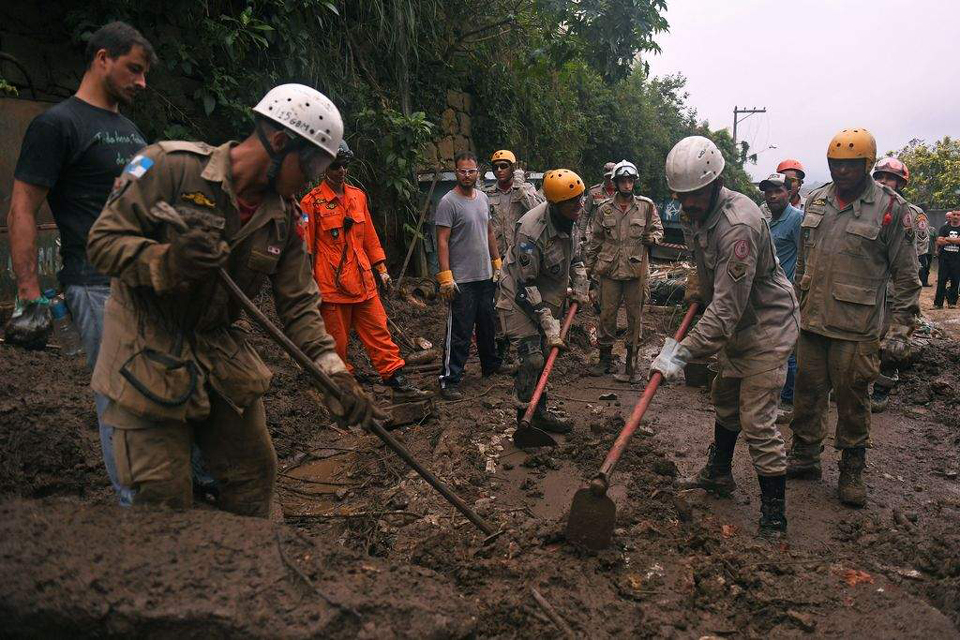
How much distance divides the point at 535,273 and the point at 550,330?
45 cm

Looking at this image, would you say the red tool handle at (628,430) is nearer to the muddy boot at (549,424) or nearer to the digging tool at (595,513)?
the digging tool at (595,513)

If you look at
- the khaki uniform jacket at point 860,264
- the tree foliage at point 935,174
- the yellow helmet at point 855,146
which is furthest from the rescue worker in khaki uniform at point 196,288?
the tree foliage at point 935,174

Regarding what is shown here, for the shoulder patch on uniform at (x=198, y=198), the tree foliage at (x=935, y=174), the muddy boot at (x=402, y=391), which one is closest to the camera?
the shoulder patch on uniform at (x=198, y=198)

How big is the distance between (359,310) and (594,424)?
204cm

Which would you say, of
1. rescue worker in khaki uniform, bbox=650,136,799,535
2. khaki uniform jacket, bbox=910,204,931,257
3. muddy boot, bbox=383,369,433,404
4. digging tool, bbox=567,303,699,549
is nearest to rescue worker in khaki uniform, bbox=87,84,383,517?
digging tool, bbox=567,303,699,549

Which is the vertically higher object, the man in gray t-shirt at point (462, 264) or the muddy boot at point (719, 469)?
the man in gray t-shirt at point (462, 264)

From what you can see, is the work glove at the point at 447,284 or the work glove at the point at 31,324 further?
the work glove at the point at 447,284

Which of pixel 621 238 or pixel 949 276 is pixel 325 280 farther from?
pixel 949 276

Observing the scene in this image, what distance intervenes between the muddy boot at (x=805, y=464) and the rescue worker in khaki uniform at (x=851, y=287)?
0.23 meters

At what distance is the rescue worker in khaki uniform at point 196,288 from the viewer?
2160 millimetres

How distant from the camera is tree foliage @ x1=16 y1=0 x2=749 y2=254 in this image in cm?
633

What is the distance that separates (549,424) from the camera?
512cm

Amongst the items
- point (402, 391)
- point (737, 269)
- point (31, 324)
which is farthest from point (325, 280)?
point (737, 269)

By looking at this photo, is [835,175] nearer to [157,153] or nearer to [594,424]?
[594,424]
